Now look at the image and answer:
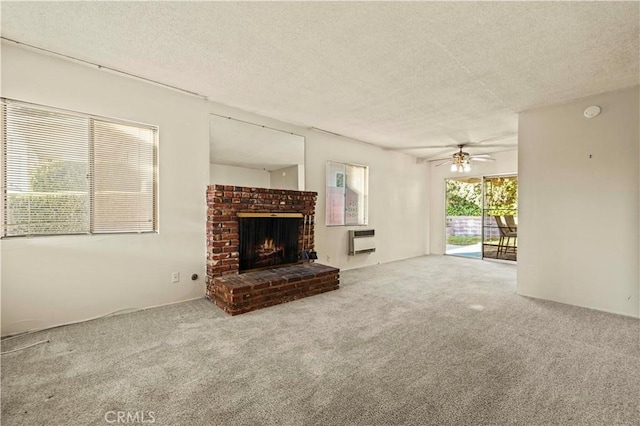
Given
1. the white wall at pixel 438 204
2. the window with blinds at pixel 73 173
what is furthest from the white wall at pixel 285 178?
the white wall at pixel 438 204

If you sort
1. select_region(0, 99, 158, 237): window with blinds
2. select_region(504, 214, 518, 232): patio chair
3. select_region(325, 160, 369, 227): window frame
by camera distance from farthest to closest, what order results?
select_region(504, 214, 518, 232): patio chair
select_region(325, 160, 369, 227): window frame
select_region(0, 99, 158, 237): window with blinds

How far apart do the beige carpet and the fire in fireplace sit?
2.79 feet

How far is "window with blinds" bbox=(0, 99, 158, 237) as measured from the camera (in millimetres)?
2535

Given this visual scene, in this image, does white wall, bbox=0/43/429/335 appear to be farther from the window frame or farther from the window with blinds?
the window frame

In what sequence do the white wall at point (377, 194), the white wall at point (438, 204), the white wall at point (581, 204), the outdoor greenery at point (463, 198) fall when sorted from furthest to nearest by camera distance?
the white wall at point (438, 204) < the outdoor greenery at point (463, 198) < the white wall at point (377, 194) < the white wall at point (581, 204)

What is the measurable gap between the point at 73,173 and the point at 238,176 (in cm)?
169

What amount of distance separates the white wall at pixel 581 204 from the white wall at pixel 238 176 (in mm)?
3569

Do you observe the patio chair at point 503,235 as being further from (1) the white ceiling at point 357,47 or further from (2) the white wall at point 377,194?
(1) the white ceiling at point 357,47

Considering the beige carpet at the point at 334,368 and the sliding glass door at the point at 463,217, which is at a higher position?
the sliding glass door at the point at 463,217

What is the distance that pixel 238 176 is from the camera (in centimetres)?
386

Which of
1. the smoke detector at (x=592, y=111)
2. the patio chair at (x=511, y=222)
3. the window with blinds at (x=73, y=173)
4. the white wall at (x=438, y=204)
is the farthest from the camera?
the white wall at (x=438, y=204)

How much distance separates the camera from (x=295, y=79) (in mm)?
3051

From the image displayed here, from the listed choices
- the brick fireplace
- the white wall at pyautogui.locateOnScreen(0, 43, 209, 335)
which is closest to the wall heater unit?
the brick fireplace

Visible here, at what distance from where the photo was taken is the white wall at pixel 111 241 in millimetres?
2547
